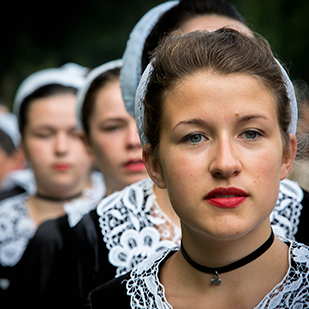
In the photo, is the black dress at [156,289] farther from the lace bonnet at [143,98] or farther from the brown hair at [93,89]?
the brown hair at [93,89]

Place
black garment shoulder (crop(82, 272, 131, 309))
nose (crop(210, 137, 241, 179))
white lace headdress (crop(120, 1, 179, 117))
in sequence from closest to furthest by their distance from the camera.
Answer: nose (crop(210, 137, 241, 179))
black garment shoulder (crop(82, 272, 131, 309))
white lace headdress (crop(120, 1, 179, 117))

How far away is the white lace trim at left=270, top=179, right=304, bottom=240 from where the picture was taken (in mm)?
2414

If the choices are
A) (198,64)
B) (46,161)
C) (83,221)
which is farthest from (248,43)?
(46,161)

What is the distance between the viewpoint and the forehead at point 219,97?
1.73 metres

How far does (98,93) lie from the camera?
3746mm

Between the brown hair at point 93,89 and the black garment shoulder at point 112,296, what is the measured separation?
183cm

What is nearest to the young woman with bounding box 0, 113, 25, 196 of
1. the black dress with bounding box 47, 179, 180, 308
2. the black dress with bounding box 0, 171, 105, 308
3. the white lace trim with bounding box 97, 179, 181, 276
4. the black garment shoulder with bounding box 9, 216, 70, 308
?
the black dress with bounding box 0, 171, 105, 308

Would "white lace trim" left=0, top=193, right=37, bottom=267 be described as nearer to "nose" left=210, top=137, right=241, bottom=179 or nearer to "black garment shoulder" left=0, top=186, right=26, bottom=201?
"black garment shoulder" left=0, top=186, right=26, bottom=201

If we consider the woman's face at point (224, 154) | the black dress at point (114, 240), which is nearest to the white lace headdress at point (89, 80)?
the black dress at point (114, 240)

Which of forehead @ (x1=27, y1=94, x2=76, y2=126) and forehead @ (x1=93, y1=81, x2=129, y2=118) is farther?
forehead @ (x1=27, y1=94, x2=76, y2=126)

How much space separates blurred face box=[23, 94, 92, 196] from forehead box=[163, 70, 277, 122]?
2953mm

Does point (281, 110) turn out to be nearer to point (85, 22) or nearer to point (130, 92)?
point (130, 92)

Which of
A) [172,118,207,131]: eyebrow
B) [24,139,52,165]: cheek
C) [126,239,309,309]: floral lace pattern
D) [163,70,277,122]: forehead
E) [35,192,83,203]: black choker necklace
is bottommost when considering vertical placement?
[35,192,83,203]: black choker necklace

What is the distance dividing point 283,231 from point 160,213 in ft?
2.01
